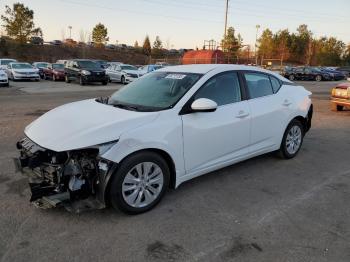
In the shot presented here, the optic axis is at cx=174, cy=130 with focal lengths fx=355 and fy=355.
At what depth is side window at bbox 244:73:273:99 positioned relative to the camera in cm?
520

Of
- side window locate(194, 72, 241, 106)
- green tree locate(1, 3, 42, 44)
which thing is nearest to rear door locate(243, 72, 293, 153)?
side window locate(194, 72, 241, 106)

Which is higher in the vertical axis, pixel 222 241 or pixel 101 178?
pixel 101 178

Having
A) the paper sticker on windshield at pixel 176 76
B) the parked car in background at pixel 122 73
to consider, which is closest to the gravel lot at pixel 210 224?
the paper sticker on windshield at pixel 176 76

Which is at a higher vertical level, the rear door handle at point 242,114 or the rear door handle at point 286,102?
the rear door handle at point 286,102

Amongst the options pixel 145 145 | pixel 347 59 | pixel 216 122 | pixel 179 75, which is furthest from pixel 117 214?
pixel 347 59

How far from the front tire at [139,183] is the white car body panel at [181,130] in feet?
0.39

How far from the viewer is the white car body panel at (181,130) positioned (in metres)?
3.70

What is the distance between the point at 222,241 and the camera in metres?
3.39

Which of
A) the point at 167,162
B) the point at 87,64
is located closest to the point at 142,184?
A: the point at 167,162

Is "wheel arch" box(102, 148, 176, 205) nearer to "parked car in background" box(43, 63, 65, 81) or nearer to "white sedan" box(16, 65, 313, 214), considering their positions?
"white sedan" box(16, 65, 313, 214)

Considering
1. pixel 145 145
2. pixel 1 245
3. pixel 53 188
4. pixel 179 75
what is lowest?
pixel 1 245

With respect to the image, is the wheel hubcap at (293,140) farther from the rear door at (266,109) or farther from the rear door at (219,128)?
the rear door at (219,128)

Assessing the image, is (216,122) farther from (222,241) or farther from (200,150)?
(222,241)

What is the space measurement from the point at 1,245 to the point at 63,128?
4.31 ft
